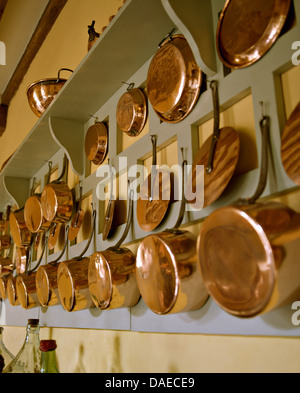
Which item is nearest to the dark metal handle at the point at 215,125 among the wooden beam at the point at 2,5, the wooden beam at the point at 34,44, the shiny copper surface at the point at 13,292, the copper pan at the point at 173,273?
the copper pan at the point at 173,273

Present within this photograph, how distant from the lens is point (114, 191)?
1.23 meters

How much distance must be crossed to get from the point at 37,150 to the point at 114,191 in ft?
2.14

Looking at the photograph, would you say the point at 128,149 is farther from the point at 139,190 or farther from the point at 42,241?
the point at 42,241

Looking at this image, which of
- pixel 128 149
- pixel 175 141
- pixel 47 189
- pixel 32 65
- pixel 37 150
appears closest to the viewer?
pixel 175 141

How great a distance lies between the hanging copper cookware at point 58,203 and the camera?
1439 millimetres

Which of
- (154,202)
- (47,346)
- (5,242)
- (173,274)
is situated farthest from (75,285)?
(5,242)

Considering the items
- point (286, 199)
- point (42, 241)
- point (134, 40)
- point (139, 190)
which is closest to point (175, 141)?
point (139, 190)

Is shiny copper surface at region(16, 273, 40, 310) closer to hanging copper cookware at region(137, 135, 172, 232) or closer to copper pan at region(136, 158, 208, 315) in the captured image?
hanging copper cookware at region(137, 135, 172, 232)

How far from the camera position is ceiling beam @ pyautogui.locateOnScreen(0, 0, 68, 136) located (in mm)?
2195

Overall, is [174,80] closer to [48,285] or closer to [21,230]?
[48,285]

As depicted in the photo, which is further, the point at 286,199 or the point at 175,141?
the point at 175,141

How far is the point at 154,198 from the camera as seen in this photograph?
0.95m

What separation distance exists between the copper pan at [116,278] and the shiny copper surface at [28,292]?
0.68 m

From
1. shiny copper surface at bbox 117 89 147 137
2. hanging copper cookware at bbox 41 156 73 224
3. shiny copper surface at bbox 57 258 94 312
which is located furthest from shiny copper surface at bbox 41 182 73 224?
shiny copper surface at bbox 117 89 147 137
